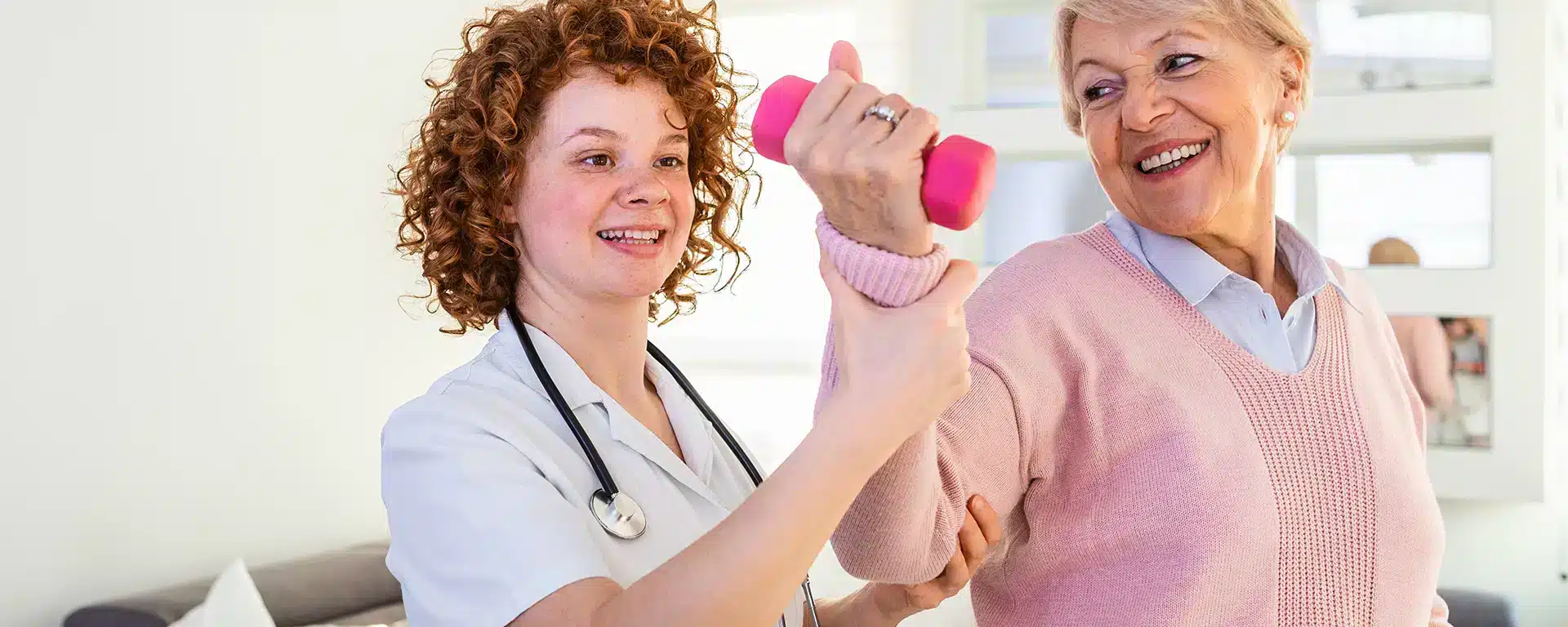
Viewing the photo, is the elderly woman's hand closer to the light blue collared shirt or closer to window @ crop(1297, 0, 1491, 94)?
the light blue collared shirt

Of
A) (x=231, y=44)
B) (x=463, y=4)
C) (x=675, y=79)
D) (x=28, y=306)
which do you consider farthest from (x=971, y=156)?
(x=463, y=4)

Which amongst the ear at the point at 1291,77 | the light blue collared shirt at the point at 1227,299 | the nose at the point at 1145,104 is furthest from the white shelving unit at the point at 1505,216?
the nose at the point at 1145,104

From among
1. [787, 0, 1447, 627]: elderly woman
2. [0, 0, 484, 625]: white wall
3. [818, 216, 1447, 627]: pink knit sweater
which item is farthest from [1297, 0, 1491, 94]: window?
[0, 0, 484, 625]: white wall

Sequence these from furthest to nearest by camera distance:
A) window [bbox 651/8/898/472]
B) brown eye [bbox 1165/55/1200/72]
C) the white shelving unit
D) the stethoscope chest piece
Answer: window [bbox 651/8/898/472] < the white shelving unit < brown eye [bbox 1165/55/1200/72] < the stethoscope chest piece

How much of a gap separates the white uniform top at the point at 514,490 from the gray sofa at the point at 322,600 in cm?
Answer: 156

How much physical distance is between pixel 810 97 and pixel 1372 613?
80 cm

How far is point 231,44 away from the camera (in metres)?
2.86

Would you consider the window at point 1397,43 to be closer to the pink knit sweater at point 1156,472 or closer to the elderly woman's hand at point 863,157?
the pink knit sweater at point 1156,472

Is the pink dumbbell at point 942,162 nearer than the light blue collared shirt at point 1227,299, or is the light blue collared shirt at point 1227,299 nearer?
the pink dumbbell at point 942,162

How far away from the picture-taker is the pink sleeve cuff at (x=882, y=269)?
→ 827 mm

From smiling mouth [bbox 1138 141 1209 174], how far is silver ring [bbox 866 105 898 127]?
0.60 m

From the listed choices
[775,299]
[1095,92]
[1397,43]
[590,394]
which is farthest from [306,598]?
[1397,43]

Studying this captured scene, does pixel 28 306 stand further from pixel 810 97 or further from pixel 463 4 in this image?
pixel 810 97

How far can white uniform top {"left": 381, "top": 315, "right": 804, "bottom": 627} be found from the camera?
1.07 meters
